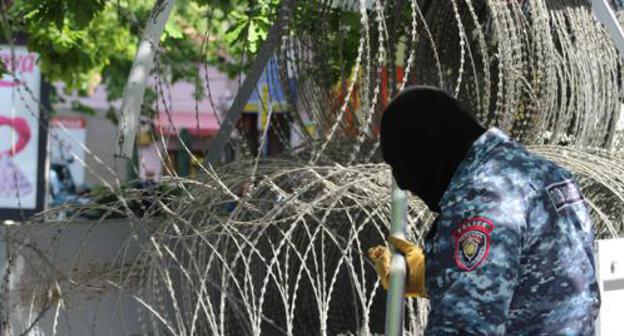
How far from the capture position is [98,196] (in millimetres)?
4453

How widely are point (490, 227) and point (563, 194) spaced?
25cm

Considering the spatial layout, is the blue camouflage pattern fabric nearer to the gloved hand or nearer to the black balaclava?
the black balaclava

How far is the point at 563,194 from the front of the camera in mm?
2301

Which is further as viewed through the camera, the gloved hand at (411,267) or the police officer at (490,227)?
the gloved hand at (411,267)

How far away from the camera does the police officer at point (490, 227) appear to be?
2150 millimetres

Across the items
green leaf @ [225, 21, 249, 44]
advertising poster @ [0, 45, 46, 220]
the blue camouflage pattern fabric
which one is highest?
green leaf @ [225, 21, 249, 44]

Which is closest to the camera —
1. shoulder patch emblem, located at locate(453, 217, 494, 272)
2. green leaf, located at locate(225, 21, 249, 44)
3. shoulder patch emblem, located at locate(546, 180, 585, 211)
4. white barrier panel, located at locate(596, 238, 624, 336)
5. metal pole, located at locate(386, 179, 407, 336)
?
shoulder patch emblem, located at locate(453, 217, 494, 272)

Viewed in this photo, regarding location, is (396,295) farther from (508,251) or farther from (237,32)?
(237,32)

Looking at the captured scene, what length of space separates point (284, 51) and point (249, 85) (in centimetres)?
28

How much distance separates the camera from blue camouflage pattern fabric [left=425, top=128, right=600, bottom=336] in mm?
2146

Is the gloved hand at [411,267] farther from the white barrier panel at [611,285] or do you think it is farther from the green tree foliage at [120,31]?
the green tree foliage at [120,31]

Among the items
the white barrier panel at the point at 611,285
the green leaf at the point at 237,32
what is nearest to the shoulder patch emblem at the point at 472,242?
the white barrier panel at the point at 611,285

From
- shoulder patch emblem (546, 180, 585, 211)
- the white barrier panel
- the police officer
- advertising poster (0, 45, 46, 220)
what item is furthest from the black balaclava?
advertising poster (0, 45, 46, 220)

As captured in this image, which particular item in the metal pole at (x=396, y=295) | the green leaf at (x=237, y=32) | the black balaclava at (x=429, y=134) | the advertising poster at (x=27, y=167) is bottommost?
the advertising poster at (x=27, y=167)
